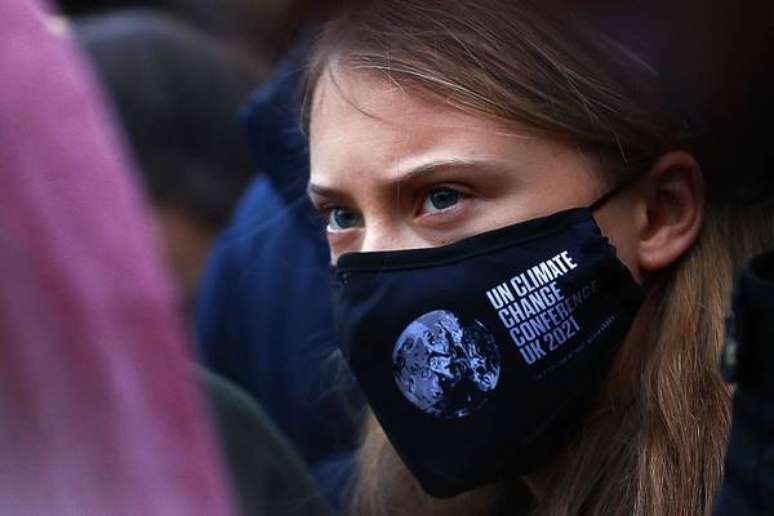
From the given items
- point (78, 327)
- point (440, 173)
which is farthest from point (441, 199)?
point (78, 327)

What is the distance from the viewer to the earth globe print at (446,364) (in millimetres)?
1921

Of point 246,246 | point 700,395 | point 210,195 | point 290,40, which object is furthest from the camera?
point 210,195

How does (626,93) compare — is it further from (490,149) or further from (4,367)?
(4,367)

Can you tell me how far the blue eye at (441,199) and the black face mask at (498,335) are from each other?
0.06 meters

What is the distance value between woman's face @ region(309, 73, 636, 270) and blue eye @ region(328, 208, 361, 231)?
50 mm

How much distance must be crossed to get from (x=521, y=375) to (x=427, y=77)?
427 millimetres

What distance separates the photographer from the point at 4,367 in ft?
3.20

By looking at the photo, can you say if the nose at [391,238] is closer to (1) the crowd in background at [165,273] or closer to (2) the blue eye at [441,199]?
(2) the blue eye at [441,199]

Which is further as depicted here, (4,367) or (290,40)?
(290,40)

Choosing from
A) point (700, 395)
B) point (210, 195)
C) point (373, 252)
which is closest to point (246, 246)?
point (210, 195)

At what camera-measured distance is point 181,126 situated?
3602 mm

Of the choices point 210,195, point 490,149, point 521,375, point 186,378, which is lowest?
point 210,195

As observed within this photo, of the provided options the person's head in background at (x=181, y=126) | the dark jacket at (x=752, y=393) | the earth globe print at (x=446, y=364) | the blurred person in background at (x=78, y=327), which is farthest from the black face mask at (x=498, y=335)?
the person's head in background at (x=181, y=126)

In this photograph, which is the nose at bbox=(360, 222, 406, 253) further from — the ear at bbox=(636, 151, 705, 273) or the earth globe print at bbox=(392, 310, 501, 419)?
the ear at bbox=(636, 151, 705, 273)
